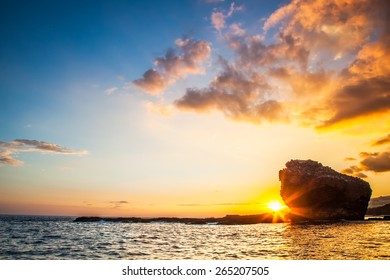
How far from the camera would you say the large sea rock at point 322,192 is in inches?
3253

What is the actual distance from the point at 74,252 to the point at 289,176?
240 ft

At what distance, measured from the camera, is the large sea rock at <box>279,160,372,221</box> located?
271 ft

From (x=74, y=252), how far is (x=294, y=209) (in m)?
77.5

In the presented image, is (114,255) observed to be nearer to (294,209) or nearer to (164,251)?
(164,251)

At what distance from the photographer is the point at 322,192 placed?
83.1 m

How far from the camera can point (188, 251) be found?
28.1 m

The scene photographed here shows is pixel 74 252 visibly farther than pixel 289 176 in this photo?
No

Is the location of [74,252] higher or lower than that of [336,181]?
lower

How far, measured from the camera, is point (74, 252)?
2852cm

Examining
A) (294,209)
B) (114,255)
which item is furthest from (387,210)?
(114,255)
